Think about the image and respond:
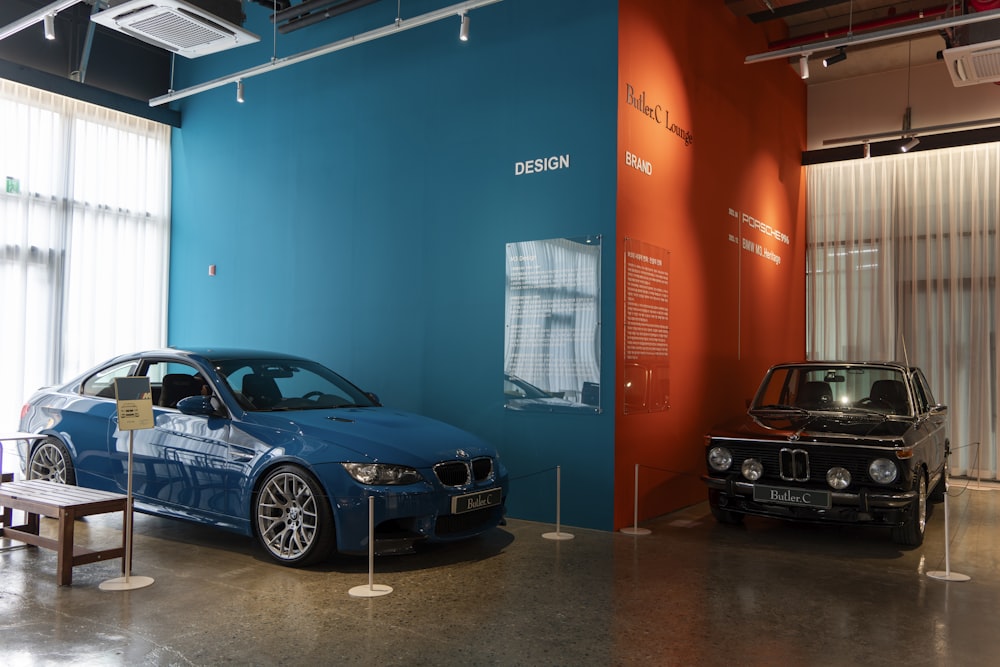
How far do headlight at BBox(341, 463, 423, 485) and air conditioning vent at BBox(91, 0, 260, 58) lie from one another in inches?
145

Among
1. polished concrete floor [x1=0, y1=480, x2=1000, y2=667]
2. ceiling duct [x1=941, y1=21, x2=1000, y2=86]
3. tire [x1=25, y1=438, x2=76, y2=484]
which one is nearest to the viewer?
polished concrete floor [x1=0, y1=480, x2=1000, y2=667]

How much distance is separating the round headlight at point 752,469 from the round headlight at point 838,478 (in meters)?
0.48

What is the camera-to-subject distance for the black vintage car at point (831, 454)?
18.3 ft

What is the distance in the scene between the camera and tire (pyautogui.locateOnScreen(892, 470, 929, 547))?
573cm

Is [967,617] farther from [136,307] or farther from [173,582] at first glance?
[136,307]

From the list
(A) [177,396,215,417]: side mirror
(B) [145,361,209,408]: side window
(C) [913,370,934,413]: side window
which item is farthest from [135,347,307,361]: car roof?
(C) [913,370,934,413]: side window

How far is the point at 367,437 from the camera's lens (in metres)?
4.97

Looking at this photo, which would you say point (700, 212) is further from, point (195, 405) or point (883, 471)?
point (195, 405)

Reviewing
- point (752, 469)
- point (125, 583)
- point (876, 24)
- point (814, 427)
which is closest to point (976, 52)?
point (876, 24)

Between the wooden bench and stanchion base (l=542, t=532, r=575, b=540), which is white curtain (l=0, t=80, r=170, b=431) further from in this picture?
stanchion base (l=542, t=532, r=575, b=540)

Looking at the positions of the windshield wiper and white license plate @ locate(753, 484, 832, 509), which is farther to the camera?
the windshield wiper

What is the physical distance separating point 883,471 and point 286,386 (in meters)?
4.41

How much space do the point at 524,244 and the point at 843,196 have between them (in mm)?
6137

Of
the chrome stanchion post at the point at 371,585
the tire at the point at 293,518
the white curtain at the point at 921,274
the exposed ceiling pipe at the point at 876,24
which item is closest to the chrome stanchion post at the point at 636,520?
the chrome stanchion post at the point at 371,585
